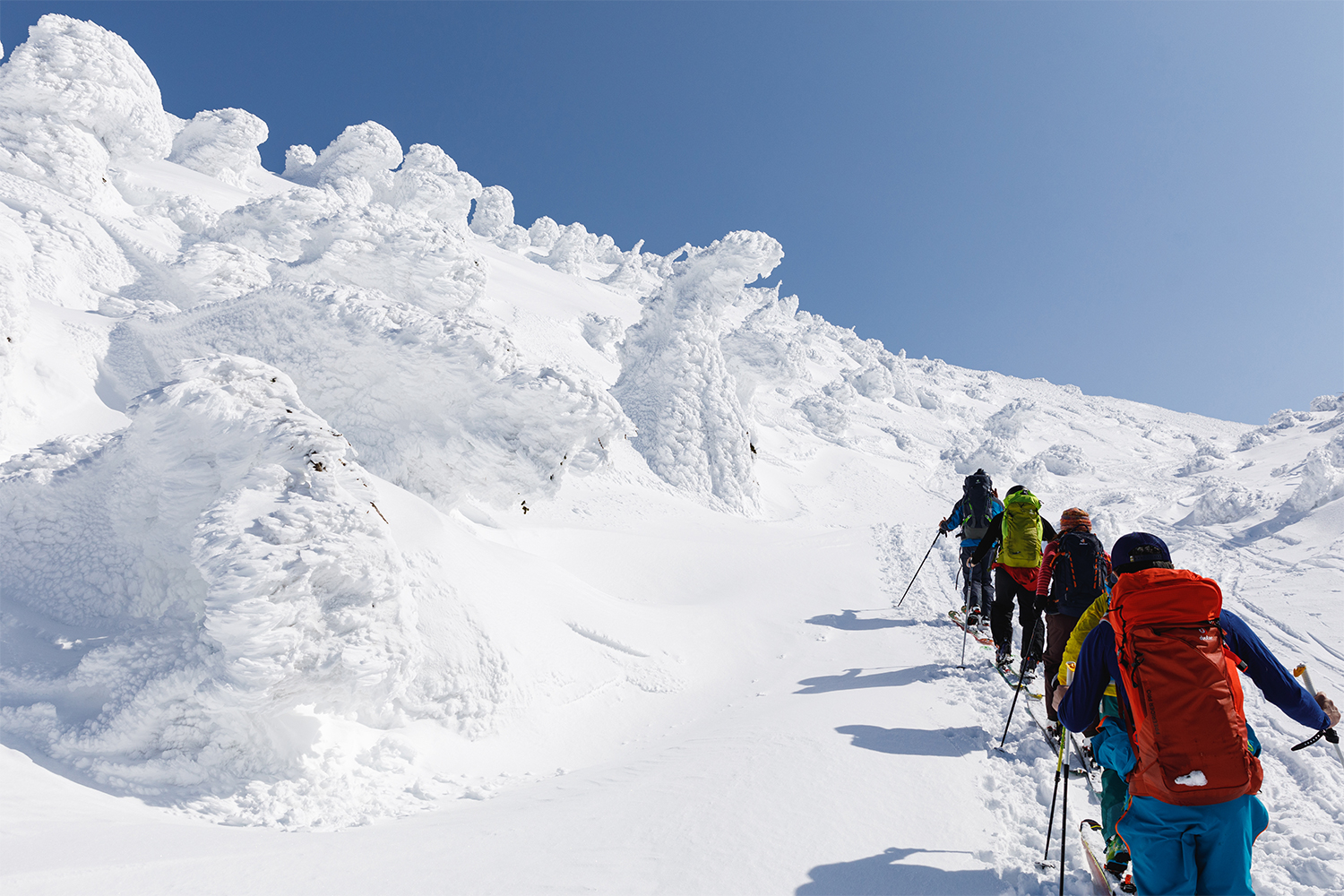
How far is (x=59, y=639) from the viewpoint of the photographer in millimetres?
5348

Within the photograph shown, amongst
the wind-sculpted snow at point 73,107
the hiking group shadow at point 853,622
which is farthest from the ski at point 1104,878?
the wind-sculpted snow at point 73,107

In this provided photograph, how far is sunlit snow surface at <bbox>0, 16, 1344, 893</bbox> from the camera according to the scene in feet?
12.8

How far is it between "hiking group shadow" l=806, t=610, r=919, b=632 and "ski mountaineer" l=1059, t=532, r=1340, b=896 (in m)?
6.93

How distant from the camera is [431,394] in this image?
980cm

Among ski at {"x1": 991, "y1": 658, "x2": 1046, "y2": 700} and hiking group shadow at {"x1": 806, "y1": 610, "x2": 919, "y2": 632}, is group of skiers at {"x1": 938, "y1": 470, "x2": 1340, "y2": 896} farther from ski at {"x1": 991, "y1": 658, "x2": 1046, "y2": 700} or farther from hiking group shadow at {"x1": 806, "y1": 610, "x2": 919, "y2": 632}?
hiking group shadow at {"x1": 806, "y1": 610, "x2": 919, "y2": 632}

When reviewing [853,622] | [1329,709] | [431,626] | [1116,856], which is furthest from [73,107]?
[1329,709]

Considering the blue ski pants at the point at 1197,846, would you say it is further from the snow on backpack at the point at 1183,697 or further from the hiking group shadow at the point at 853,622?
the hiking group shadow at the point at 853,622

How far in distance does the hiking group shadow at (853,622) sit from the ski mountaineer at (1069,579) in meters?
4.13

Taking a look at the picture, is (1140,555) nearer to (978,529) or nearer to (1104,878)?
(1104,878)

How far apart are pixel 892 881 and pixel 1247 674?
2.15 metres

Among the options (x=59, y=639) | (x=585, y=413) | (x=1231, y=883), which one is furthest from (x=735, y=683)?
(x=59, y=639)

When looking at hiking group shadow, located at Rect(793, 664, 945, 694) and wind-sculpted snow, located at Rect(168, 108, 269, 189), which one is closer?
hiking group shadow, located at Rect(793, 664, 945, 694)

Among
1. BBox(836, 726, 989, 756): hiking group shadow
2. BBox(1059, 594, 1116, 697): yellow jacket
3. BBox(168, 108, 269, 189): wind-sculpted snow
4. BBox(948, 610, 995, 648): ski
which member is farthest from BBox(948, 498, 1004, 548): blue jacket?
BBox(168, 108, 269, 189): wind-sculpted snow

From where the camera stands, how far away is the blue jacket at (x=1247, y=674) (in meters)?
2.95
